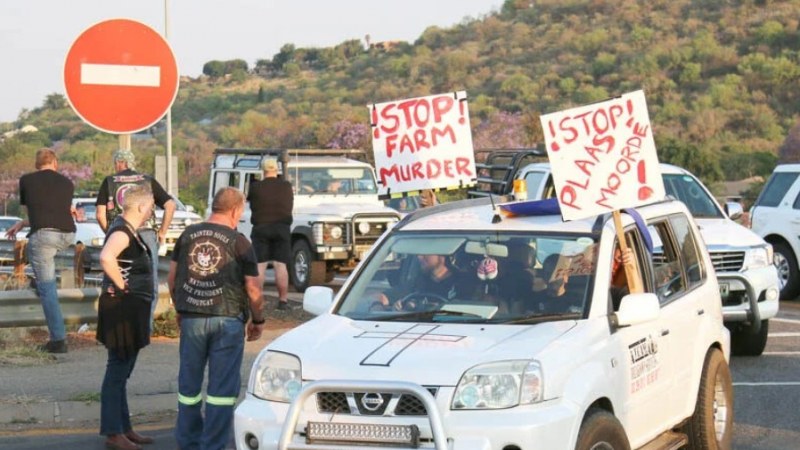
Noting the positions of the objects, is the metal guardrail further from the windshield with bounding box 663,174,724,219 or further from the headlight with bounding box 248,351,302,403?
the windshield with bounding box 663,174,724,219

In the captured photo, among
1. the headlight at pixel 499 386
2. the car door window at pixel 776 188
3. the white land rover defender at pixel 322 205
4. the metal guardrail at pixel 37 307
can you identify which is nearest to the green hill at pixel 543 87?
the white land rover defender at pixel 322 205

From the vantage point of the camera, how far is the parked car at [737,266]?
13.5 meters

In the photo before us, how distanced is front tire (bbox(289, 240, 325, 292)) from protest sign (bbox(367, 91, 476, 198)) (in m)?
6.80

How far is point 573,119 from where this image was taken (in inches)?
331

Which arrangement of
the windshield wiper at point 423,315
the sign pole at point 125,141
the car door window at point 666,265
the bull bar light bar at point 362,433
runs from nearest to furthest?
the bull bar light bar at point 362,433
the windshield wiper at point 423,315
the car door window at point 666,265
the sign pole at point 125,141

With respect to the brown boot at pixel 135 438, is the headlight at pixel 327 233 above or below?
above

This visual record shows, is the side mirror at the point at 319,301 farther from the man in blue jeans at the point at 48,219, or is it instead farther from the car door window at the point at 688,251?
the man in blue jeans at the point at 48,219

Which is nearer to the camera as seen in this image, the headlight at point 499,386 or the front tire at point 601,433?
the headlight at point 499,386

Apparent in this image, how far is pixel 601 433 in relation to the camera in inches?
271

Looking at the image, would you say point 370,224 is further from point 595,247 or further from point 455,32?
point 455,32

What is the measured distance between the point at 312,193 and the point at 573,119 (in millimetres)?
13885

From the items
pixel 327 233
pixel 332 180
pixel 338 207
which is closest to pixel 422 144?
pixel 327 233

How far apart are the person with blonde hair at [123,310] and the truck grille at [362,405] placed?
2.81 m

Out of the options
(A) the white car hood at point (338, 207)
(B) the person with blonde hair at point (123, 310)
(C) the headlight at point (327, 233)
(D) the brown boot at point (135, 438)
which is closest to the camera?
(B) the person with blonde hair at point (123, 310)
